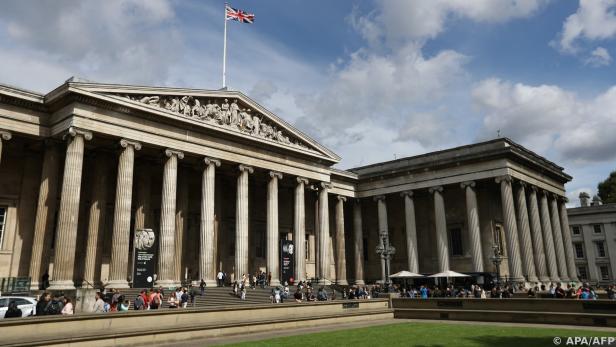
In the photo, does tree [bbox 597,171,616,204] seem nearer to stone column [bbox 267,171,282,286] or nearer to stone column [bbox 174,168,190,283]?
stone column [bbox 267,171,282,286]

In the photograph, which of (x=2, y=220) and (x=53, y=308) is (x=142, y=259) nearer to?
(x=53, y=308)

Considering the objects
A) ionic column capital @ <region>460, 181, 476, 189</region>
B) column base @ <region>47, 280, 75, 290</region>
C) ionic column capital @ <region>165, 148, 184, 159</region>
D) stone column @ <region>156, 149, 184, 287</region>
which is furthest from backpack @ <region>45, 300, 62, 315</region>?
ionic column capital @ <region>460, 181, 476, 189</region>

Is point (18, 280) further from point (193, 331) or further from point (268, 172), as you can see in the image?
point (268, 172)

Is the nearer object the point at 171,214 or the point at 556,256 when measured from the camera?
the point at 171,214

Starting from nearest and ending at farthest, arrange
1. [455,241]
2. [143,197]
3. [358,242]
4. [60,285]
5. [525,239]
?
[60,285], [143,197], [525,239], [455,241], [358,242]

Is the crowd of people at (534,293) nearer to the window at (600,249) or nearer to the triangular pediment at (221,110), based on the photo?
the triangular pediment at (221,110)

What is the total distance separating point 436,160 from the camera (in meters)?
41.8

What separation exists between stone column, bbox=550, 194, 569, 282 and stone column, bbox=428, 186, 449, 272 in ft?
38.7

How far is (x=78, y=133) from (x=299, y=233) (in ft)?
59.7

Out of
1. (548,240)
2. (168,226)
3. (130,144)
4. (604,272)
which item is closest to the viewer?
(130,144)

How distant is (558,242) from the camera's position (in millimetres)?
44969

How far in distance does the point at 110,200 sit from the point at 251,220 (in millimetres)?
12250

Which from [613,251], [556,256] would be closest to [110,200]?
[556,256]

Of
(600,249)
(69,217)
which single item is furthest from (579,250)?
(69,217)
